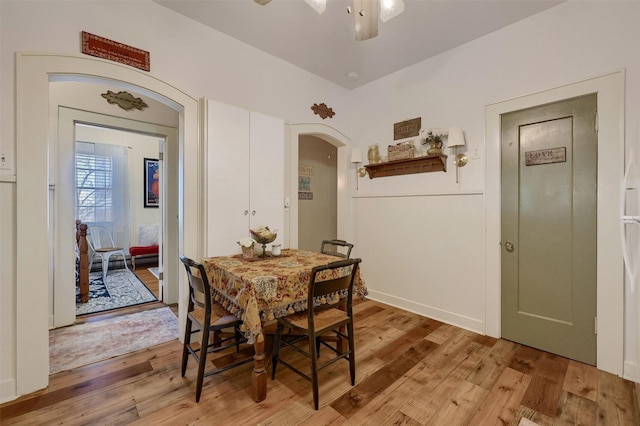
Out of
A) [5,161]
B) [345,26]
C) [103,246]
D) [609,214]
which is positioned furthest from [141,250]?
[609,214]

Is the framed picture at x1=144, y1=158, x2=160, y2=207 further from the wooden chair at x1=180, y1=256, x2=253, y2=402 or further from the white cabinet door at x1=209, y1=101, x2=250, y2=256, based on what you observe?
the wooden chair at x1=180, y1=256, x2=253, y2=402

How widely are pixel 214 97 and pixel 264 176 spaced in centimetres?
92

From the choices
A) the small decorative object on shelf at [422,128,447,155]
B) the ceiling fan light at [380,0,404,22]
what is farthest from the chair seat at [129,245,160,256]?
the ceiling fan light at [380,0,404,22]

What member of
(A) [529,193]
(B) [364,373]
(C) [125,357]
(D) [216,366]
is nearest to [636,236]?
(A) [529,193]

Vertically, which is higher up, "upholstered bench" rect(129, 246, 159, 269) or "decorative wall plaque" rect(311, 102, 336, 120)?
"decorative wall plaque" rect(311, 102, 336, 120)

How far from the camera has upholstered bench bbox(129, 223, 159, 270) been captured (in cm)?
556

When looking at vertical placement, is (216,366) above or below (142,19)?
below

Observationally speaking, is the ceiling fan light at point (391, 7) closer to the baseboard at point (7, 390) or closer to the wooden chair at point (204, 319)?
the wooden chair at point (204, 319)

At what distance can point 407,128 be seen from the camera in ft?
11.3

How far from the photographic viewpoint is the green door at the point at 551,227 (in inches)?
89.4

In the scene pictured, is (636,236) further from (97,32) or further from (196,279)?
(97,32)

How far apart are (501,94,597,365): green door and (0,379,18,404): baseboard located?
3955mm

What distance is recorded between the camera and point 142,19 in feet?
7.59

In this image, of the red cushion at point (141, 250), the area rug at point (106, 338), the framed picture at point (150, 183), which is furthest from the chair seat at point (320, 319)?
the framed picture at point (150, 183)
